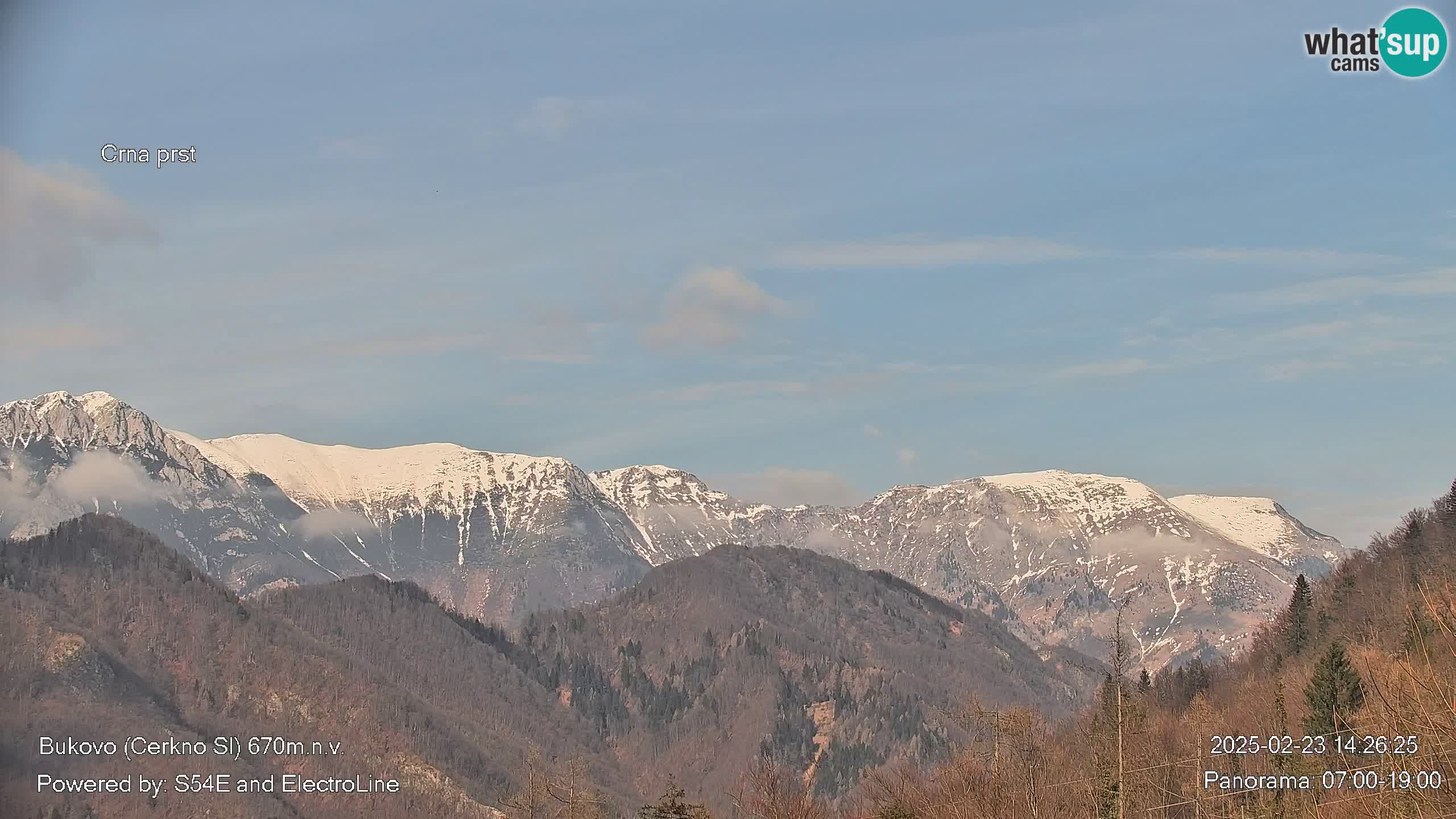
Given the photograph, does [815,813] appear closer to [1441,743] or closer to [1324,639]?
[1441,743]

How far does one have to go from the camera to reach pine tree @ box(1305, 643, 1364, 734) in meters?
104

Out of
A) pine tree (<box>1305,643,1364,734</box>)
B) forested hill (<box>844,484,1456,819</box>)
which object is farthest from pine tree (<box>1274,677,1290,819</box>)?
pine tree (<box>1305,643,1364,734</box>)

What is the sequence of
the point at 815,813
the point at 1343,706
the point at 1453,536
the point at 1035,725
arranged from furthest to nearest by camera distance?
1. the point at 1453,536
2. the point at 1035,725
3. the point at 1343,706
4. the point at 815,813

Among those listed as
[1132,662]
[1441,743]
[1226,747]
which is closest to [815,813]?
[1226,747]

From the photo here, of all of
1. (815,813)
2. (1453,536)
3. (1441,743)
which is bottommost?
(815,813)

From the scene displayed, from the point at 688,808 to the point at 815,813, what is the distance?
1246 cm

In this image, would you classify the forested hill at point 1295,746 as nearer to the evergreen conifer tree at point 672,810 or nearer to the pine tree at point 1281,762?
the pine tree at point 1281,762

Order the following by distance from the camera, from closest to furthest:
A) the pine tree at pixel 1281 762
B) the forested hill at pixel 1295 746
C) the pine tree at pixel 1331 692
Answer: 1. the forested hill at pixel 1295 746
2. the pine tree at pixel 1281 762
3. the pine tree at pixel 1331 692

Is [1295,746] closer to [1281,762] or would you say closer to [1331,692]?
[1281,762]

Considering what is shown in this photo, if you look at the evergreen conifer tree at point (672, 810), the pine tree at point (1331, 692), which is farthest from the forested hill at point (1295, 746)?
the evergreen conifer tree at point (672, 810)

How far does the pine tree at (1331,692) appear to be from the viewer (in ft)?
341

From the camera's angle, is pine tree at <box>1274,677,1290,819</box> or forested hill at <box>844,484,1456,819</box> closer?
forested hill at <box>844,484,1456,819</box>

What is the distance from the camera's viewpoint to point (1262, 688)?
610 feet

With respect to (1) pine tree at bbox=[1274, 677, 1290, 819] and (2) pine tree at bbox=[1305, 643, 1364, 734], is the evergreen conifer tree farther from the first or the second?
(2) pine tree at bbox=[1305, 643, 1364, 734]
